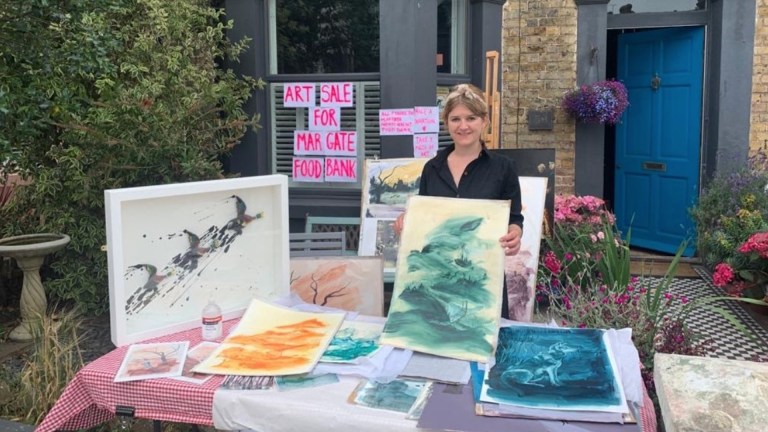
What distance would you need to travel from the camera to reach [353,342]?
2.28 metres

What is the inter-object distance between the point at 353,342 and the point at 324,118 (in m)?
3.50

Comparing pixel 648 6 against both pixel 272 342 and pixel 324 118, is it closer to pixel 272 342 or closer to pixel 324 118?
pixel 324 118

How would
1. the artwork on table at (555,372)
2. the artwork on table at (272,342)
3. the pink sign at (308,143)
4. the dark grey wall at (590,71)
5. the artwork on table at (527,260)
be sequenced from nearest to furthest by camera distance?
the artwork on table at (555,372) → the artwork on table at (272,342) → the artwork on table at (527,260) → the pink sign at (308,143) → the dark grey wall at (590,71)

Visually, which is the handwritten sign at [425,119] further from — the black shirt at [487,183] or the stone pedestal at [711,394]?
the stone pedestal at [711,394]

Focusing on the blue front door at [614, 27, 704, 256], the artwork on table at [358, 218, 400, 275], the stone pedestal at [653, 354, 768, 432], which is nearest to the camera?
the stone pedestal at [653, 354, 768, 432]

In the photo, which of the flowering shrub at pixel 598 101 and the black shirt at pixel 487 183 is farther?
the flowering shrub at pixel 598 101

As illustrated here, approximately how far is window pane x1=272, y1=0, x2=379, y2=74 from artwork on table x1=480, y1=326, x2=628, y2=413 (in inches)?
143

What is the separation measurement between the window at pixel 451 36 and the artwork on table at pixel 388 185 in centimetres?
143

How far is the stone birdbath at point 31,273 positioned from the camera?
4699 mm

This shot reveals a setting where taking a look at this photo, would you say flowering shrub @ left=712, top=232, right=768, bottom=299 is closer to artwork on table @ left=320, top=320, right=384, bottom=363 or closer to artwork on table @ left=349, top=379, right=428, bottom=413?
artwork on table @ left=320, top=320, right=384, bottom=363

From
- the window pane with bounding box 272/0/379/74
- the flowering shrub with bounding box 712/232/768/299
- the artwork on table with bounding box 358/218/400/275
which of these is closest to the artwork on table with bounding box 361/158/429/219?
the artwork on table with bounding box 358/218/400/275

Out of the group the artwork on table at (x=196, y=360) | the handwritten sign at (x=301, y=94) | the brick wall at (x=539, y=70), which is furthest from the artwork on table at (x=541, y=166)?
the artwork on table at (x=196, y=360)

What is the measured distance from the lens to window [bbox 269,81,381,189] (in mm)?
5477

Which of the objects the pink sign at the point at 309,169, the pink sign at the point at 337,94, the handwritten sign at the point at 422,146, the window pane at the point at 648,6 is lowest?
the pink sign at the point at 309,169
